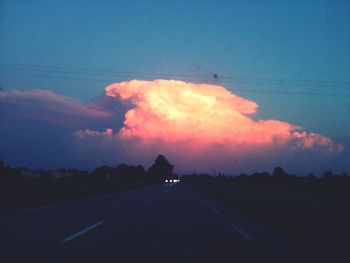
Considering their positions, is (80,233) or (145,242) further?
(80,233)

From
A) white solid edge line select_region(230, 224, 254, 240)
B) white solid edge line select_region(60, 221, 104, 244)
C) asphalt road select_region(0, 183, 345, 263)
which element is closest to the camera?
asphalt road select_region(0, 183, 345, 263)

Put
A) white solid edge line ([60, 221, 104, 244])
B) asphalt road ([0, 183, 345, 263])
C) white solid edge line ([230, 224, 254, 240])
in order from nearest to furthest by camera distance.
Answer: asphalt road ([0, 183, 345, 263]), white solid edge line ([60, 221, 104, 244]), white solid edge line ([230, 224, 254, 240])

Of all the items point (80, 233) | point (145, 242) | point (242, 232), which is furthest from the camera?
point (242, 232)

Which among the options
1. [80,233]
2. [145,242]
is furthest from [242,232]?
[80,233]

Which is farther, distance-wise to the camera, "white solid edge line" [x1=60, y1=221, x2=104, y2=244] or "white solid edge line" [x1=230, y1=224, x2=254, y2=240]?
"white solid edge line" [x1=230, y1=224, x2=254, y2=240]

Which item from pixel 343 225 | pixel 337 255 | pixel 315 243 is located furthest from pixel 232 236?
pixel 343 225

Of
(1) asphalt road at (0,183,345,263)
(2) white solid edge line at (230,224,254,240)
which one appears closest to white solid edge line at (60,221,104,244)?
(1) asphalt road at (0,183,345,263)

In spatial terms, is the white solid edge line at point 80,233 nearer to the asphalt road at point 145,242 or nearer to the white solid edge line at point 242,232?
the asphalt road at point 145,242

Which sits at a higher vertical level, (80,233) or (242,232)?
(242,232)

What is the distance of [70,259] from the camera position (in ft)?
33.6

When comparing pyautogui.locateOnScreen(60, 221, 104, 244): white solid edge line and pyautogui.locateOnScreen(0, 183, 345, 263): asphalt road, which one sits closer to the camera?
pyautogui.locateOnScreen(0, 183, 345, 263): asphalt road

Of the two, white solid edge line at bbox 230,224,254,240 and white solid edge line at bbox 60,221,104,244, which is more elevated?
white solid edge line at bbox 230,224,254,240

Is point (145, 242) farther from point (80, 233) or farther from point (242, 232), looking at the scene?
point (242, 232)

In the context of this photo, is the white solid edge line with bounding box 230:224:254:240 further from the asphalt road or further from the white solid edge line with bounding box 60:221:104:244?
the white solid edge line with bounding box 60:221:104:244
